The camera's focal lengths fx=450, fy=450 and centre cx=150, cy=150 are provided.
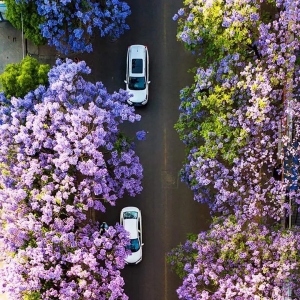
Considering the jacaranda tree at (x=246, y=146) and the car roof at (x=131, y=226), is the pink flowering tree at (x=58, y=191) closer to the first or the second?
the jacaranda tree at (x=246, y=146)

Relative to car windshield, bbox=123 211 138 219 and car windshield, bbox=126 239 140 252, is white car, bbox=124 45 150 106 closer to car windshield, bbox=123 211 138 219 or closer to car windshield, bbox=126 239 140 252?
car windshield, bbox=123 211 138 219

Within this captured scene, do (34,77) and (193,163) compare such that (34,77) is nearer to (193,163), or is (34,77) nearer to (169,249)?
(193,163)

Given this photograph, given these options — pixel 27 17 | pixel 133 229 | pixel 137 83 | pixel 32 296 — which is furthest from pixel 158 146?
pixel 32 296

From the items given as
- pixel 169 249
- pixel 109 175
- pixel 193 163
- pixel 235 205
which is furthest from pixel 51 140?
pixel 169 249

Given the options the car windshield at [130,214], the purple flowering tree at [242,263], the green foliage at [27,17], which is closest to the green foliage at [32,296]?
the purple flowering tree at [242,263]

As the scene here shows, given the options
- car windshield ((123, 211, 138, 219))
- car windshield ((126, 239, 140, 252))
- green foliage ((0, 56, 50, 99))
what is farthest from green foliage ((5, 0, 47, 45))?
car windshield ((126, 239, 140, 252))

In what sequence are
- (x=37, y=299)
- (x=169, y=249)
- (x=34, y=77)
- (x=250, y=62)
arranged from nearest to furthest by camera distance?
1. (x=37, y=299)
2. (x=250, y=62)
3. (x=34, y=77)
4. (x=169, y=249)
